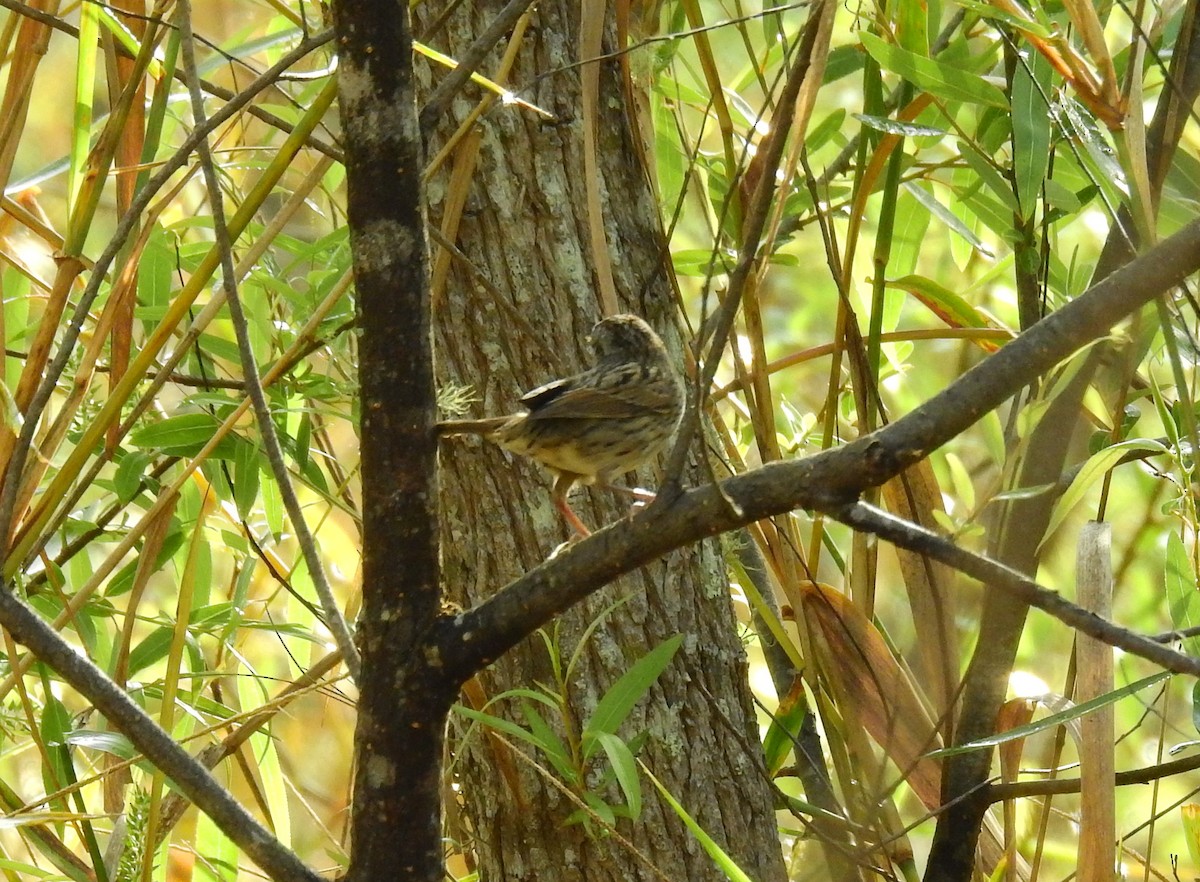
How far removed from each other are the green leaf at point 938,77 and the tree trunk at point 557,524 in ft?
1.67

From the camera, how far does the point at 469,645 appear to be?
128 centimetres

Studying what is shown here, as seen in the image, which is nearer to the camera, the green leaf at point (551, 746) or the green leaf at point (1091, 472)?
the green leaf at point (1091, 472)

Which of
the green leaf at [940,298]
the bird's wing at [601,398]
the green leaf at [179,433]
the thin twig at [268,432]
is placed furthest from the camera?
the green leaf at [940,298]

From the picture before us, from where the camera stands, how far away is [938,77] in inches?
79.3

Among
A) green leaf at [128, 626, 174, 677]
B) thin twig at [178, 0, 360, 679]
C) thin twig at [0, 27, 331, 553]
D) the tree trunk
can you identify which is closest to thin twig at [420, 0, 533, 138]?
thin twig at [0, 27, 331, 553]

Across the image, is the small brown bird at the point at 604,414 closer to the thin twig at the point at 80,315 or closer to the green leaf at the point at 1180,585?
the thin twig at the point at 80,315

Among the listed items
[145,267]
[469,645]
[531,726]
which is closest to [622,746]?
[531,726]

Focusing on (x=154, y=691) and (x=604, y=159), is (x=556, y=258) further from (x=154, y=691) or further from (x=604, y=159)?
(x=154, y=691)

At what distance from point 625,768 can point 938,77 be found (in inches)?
47.2

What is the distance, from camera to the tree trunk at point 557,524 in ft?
6.88

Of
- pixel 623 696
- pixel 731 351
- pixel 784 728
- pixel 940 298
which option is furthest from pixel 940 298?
pixel 623 696

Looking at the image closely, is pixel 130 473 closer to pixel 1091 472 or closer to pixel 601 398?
pixel 601 398

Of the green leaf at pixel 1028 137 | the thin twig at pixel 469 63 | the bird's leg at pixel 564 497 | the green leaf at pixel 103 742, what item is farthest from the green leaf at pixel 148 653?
the green leaf at pixel 1028 137

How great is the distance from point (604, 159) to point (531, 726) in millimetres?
1018
